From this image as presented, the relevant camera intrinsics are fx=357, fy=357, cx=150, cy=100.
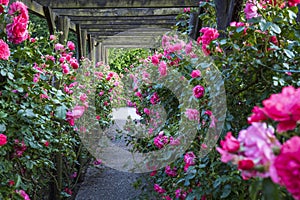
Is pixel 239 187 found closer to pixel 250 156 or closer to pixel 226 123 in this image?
pixel 226 123

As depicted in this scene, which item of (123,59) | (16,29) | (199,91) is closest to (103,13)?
(16,29)

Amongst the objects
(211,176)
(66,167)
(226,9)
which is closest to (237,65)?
(211,176)

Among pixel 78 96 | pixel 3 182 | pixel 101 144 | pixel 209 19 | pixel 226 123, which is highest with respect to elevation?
pixel 209 19

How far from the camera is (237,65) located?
131 centimetres

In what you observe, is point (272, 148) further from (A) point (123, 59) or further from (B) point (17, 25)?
(A) point (123, 59)

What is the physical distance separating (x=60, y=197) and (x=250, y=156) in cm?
273

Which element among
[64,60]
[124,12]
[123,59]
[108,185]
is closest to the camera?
[64,60]

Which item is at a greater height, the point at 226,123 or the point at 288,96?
the point at 288,96

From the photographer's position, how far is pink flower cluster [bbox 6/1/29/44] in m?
1.47

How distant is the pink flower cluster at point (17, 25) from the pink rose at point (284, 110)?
Result: 4.07 feet

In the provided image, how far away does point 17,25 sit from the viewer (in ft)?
4.79

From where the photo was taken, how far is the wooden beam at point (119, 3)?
10.8 feet

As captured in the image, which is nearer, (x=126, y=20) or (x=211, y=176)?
(x=211, y=176)

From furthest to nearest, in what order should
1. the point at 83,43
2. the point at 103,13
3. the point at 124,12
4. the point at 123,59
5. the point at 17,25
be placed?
the point at 123,59 < the point at 83,43 < the point at 103,13 < the point at 124,12 < the point at 17,25
